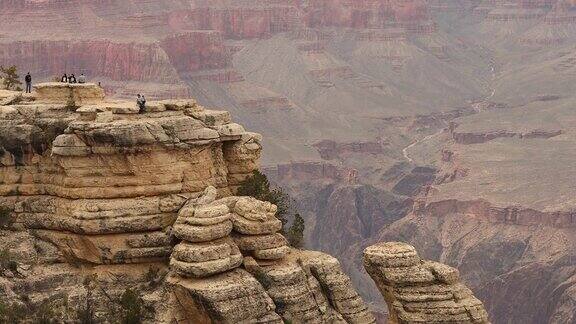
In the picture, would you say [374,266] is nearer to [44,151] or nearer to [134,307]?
[134,307]

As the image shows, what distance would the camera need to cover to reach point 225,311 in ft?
131

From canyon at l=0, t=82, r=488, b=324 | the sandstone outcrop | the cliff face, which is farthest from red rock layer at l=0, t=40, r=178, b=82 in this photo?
the sandstone outcrop

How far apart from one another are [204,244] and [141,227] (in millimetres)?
2822

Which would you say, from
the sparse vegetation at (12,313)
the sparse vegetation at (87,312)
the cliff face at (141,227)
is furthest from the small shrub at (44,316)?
the sparse vegetation at (87,312)

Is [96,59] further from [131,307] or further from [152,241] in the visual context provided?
[131,307]

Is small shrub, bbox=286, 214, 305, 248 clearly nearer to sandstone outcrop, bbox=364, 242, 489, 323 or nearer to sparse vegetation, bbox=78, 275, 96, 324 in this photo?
sandstone outcrop, bbox=364, 242, 489, 323

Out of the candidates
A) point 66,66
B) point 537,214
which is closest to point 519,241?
point 537,214

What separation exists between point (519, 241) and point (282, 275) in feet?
332

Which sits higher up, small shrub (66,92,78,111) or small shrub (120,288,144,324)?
A: small shrub (66,92,78,111)

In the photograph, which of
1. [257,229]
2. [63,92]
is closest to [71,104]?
[63,92]

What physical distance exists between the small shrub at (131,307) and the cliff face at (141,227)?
12.2 inches

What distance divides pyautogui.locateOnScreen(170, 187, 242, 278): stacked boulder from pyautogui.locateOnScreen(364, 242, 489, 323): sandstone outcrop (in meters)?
5.56

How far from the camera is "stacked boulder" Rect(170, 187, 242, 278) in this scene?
40.5 meters

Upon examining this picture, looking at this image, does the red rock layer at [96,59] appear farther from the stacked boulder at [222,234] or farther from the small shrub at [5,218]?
the stacked boulder at [222,234]
